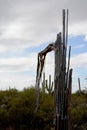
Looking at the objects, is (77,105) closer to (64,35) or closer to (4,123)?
(4,123)

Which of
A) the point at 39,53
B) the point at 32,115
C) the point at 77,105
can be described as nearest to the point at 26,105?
the point at 32,115

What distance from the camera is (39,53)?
42.1 ft

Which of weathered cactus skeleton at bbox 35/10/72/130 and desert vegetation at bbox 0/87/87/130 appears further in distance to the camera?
desert vegetation at bbox 0/87/87/130

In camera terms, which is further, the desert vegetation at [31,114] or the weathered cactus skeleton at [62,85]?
the desert vegetation at [31,114]

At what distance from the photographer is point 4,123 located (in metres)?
14.9

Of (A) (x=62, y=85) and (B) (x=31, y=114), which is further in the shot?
(B) (x=31, y=114)

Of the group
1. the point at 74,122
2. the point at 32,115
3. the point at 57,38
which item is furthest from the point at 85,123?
the point at 57,38

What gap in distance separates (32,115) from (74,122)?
151 centimetres

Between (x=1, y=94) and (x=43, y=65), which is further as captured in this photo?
(x=1, y=94)

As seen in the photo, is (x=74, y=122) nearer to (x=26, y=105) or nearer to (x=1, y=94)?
(x=26, y=105)

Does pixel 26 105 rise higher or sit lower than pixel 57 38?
lower

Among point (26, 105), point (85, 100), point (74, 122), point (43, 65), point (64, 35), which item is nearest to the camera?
point (64, 35)

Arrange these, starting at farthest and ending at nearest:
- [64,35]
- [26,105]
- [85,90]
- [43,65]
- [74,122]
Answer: [85,90], [26,105], [74,122], [43,65], [64,35]

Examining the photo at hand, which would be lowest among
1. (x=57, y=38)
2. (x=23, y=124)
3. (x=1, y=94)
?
(x=23, y=124)
